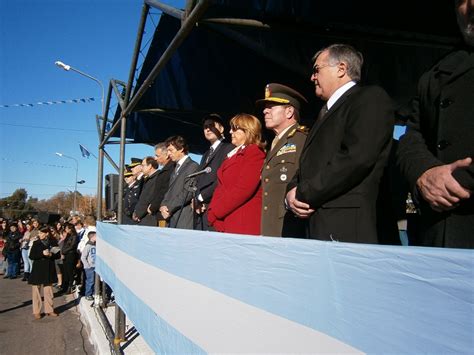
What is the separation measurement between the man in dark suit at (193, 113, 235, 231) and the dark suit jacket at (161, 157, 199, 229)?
216mm

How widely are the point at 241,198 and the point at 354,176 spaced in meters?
1.26

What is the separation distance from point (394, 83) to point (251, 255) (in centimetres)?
289

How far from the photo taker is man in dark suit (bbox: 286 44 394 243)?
1.66 meters

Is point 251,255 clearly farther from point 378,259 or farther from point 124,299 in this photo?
point 124,299

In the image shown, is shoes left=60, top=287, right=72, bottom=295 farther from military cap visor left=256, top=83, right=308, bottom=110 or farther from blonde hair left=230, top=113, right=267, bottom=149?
military cap visor left=256, top=83, right=308, bottom=110

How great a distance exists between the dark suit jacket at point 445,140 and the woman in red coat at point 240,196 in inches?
54.4

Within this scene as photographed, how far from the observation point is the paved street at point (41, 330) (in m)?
6.13

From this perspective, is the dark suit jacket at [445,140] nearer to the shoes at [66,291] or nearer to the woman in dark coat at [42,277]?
the woman in dark coat at [42,277]

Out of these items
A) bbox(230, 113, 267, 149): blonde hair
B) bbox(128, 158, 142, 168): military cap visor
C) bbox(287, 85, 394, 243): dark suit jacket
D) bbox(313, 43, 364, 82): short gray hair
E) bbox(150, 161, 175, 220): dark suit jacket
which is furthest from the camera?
bbox(128, 158, 142, 168): military cap visor

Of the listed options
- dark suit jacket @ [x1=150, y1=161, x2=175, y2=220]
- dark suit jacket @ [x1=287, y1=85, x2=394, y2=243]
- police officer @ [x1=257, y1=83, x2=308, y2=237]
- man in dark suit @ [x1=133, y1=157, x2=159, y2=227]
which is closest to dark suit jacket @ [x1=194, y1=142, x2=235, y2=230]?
police officer @ [x1=257, y1=83, x2=308, y2=237]

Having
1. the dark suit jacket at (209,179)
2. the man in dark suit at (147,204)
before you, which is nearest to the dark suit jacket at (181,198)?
the dark suit jacket at (209,179)

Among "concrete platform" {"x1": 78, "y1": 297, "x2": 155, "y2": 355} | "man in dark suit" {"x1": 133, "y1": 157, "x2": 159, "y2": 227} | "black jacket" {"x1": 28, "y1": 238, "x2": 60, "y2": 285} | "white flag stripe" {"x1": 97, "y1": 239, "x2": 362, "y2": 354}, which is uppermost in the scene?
"man in dark suit" {"x1": 133, "y1": 157, "x2": 159, "y2": 227}

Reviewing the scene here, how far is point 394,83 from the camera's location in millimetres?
3752

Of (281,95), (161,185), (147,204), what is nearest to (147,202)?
(147,204)
